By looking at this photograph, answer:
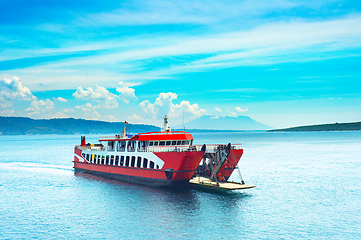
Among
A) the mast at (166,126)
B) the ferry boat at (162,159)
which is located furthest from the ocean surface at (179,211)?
the mast at (166,126)

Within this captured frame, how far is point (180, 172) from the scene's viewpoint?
4097 centimetres

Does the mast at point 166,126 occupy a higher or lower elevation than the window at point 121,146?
higher

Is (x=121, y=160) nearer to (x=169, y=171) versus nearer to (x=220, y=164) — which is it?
(x=169, y=171)

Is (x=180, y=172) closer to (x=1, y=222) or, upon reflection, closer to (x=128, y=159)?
(x=128, y=159)

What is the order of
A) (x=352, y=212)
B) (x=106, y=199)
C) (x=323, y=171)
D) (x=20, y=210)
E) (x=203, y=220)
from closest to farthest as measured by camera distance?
(x=203, y=220) → (x=352, y=212) → (x=20, y=210) → (x=106, y=199) → (x=323, y=171)

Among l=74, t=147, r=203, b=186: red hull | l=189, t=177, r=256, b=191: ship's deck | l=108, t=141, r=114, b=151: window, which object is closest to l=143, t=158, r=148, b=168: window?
l=74, t=147, r=203, b=186: red hull

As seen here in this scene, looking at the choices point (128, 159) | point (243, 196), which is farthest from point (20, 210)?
point (243, 196)

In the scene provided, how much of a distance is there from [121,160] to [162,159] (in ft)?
38.7

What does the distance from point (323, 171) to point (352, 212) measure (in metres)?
31.8

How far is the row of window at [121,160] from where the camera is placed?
45281 mm

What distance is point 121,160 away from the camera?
168 feet

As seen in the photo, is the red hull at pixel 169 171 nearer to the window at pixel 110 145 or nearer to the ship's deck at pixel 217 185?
the ship's deck at pixel 217 185

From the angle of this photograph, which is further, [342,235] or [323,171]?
[323,171]

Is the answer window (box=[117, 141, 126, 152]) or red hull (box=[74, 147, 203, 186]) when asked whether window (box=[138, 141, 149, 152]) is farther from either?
window (box=[117, 141, 126, 152])
